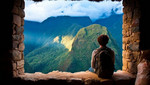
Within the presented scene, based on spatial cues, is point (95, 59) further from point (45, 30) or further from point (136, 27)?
point (45, 30)

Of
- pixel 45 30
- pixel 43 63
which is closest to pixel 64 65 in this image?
pixel 43 63

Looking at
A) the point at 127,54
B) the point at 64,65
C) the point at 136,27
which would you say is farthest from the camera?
the point at 64,65

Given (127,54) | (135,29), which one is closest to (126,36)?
(135,29)

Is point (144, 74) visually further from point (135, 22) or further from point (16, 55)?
point (16, 55)

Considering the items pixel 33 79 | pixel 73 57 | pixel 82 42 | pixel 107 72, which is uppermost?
pixel 107 72

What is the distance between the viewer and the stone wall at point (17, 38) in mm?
2723

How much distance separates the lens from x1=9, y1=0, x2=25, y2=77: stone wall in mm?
2723

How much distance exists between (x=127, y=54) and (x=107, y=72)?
0.88 meters

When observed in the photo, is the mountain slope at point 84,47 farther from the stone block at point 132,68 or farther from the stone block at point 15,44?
A: the stone block at point 15,44

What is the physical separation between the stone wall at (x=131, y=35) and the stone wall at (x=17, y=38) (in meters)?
2.75

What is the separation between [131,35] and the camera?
10.0 ft

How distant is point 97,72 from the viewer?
2.90 m

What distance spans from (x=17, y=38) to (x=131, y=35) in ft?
9.24

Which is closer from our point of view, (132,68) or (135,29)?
(135,29)
